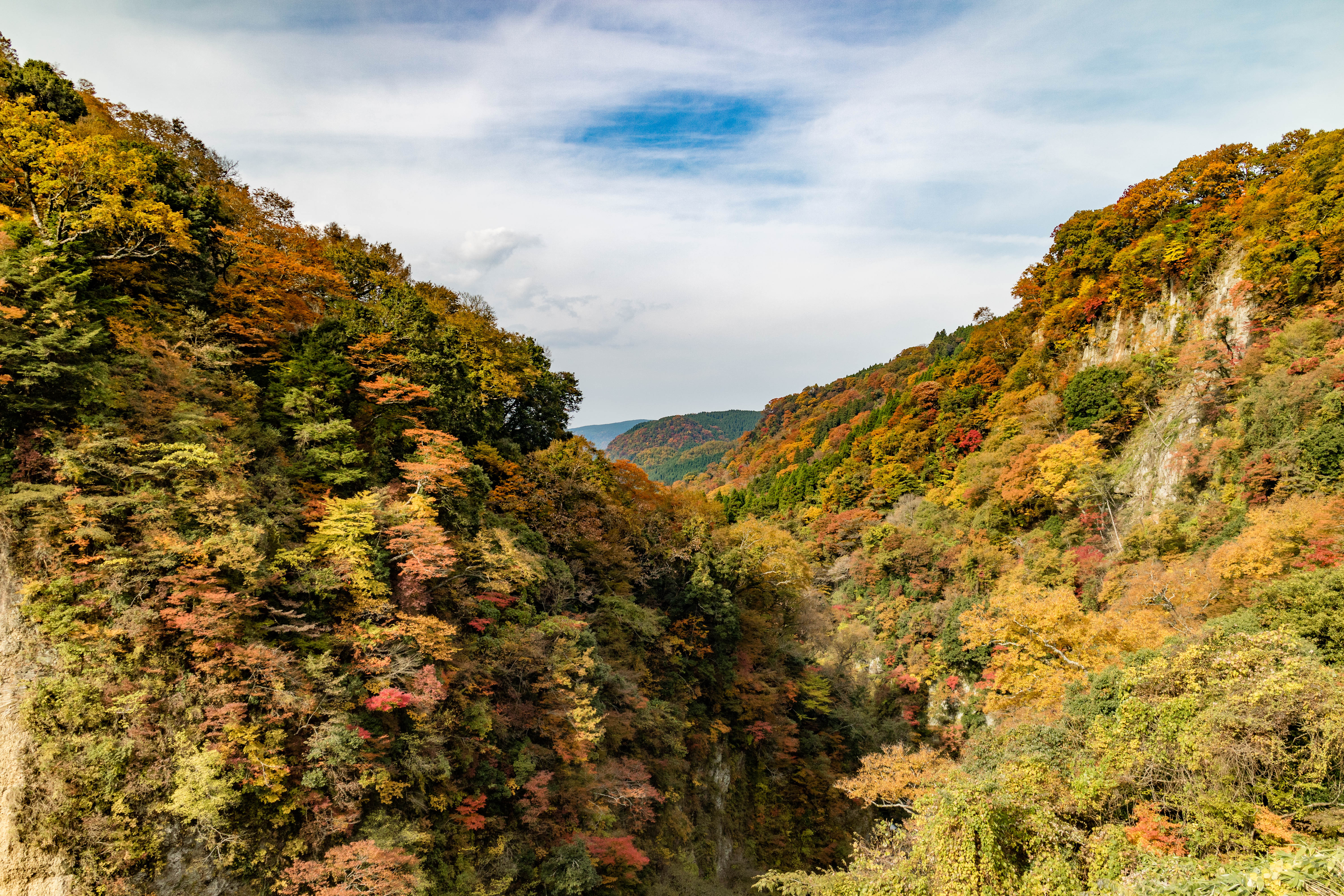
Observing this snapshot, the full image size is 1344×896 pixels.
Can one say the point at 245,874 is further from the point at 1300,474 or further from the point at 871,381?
the point at 871,381

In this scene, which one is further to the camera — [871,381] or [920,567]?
[871,381]

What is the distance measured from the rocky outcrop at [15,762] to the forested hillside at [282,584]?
0.05 m

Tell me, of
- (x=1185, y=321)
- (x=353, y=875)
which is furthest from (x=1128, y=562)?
(x=353, y=875)

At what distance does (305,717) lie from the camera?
39.8 ft

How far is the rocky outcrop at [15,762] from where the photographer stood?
9.26 meters

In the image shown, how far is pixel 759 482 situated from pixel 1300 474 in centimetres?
5471

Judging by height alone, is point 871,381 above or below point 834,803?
above

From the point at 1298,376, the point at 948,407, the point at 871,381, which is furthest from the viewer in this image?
the point at 871,381

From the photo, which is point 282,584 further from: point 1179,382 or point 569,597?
point 1179,382

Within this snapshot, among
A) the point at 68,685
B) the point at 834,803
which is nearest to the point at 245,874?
the point at 68,685

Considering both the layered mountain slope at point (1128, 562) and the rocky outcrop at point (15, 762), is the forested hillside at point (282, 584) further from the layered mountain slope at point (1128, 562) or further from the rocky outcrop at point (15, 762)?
the layered mountain slope at point (1128, 562)

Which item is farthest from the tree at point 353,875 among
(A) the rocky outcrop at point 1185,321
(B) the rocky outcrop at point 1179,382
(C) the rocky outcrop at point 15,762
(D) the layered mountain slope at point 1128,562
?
(A) the rocky outcrop at point 1185,321

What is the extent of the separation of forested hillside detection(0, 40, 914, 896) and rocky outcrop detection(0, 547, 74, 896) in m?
0.05

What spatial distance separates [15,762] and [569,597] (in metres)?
14.5
